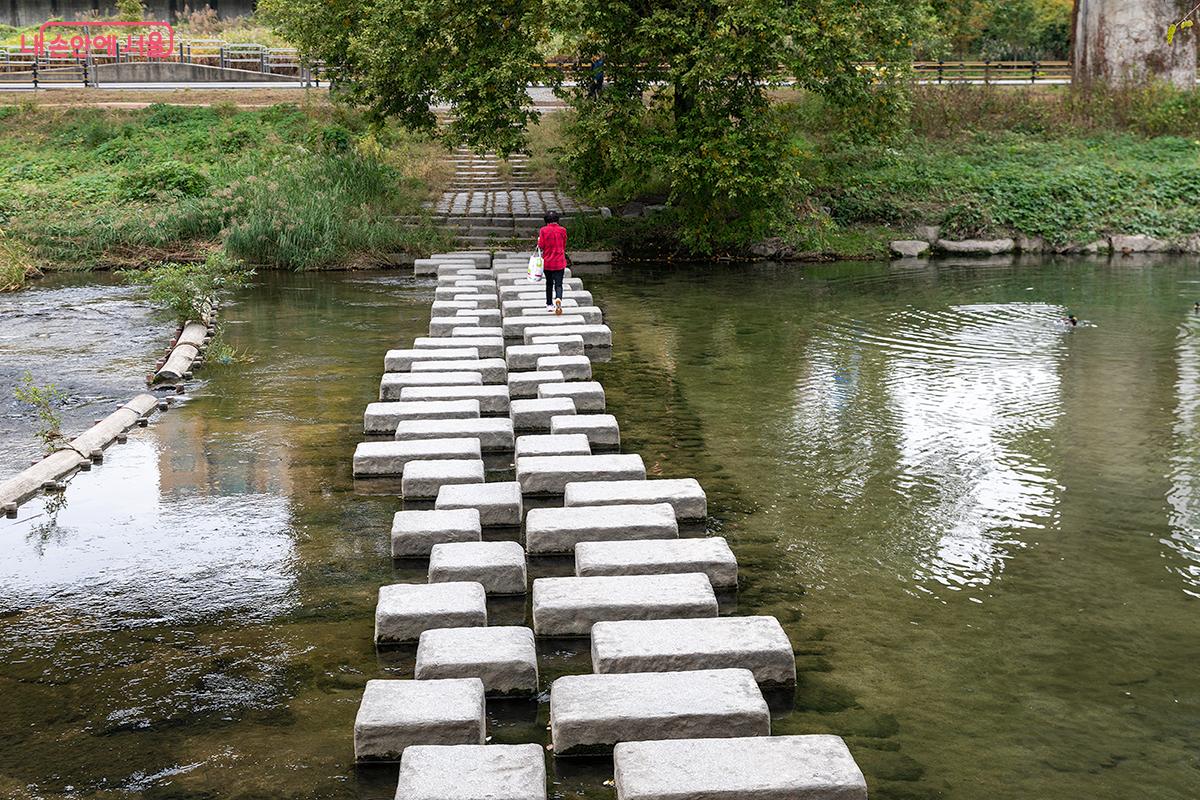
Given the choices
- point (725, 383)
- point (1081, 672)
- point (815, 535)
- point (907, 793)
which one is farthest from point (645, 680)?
point (725, 383)

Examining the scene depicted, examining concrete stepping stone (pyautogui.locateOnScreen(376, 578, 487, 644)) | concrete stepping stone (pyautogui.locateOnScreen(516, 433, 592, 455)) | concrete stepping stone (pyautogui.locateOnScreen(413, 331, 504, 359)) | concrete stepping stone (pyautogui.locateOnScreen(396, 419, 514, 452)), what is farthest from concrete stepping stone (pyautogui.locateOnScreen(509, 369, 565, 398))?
concrete stepping stone (pyautogui.locateOnScreen(376, 578, 487, 644))

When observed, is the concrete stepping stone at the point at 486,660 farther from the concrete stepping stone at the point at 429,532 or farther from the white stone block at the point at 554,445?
the white stone block at the point at 554,445

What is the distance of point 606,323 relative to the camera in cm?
1622

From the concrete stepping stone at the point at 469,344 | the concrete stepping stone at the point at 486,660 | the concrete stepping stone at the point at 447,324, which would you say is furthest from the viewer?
the concrete stepping stone at the point at 447,324

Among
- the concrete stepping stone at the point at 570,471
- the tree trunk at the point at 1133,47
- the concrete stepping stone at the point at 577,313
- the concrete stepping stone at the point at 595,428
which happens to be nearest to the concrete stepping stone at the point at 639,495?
the concrete stepping stone at the point at 570,471

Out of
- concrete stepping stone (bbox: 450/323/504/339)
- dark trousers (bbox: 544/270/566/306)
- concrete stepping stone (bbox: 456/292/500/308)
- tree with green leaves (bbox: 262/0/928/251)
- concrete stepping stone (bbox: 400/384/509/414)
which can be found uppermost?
tree with green leaves (bbox: 262/0/928/251)

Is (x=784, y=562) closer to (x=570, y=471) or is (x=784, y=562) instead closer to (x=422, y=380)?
(x=570, y=471)

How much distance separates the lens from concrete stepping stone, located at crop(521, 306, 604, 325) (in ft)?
49.8

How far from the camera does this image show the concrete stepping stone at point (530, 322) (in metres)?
14.5

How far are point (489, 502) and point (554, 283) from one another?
7376mm

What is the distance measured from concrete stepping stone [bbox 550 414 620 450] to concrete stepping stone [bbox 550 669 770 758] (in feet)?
14.6

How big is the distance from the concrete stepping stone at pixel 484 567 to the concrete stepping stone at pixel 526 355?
530 centimetres

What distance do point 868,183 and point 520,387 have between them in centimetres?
1470

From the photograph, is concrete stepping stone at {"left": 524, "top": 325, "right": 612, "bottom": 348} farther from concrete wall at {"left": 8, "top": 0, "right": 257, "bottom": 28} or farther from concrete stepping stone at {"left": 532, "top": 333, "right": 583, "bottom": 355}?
concrete wall at {"left": 8, "top": 0, "right": 257, "bottom": 28}
